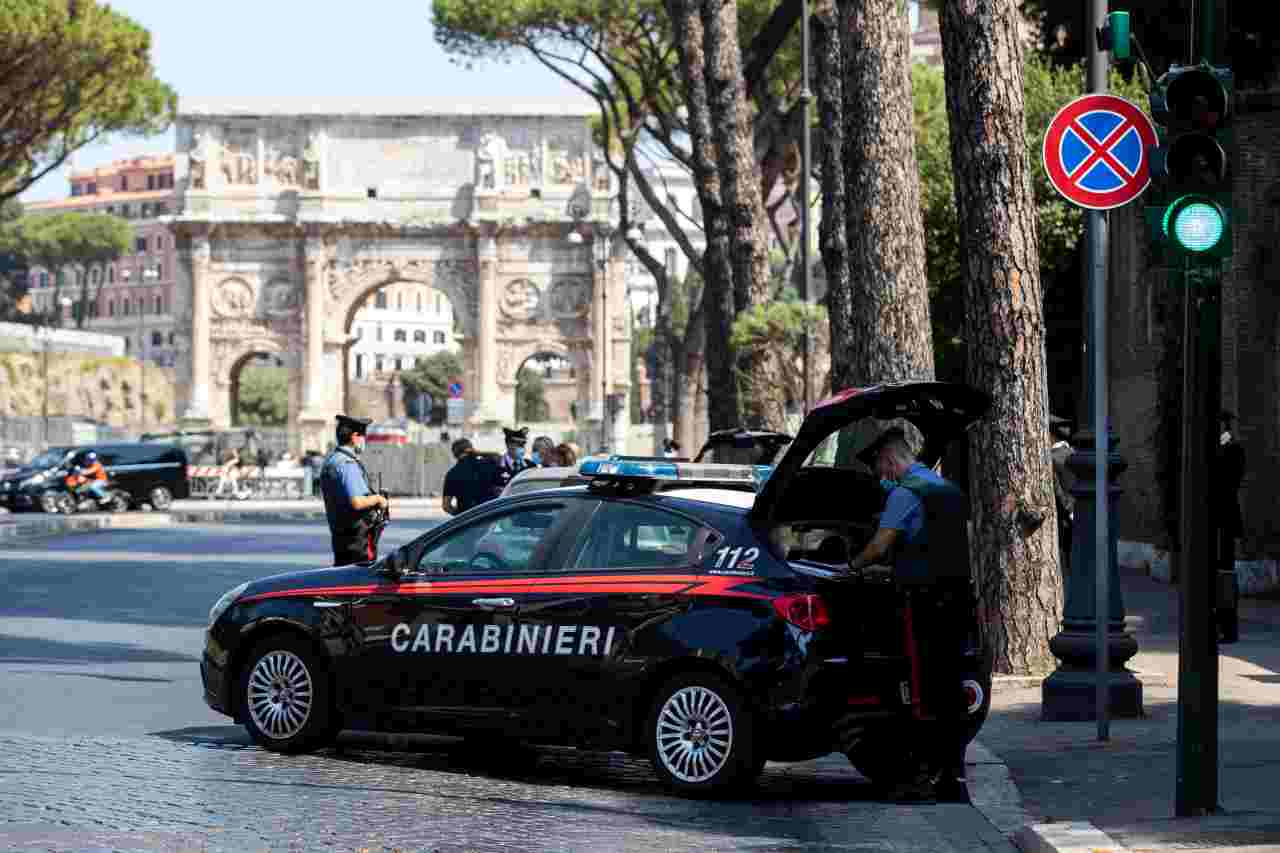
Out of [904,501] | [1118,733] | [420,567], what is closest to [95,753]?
[420,567]

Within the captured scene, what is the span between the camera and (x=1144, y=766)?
412 inches

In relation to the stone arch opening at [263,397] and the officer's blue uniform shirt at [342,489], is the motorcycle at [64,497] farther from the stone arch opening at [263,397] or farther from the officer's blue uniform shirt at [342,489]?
the stone arch opening at [263,397]

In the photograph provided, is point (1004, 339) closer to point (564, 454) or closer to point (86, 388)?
point (564, 454)

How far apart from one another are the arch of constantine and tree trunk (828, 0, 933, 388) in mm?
66667

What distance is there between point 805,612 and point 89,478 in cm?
4281

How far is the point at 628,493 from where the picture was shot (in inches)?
416

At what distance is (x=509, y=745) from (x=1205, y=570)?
182 inches

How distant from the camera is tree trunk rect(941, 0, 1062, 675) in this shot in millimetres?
14156

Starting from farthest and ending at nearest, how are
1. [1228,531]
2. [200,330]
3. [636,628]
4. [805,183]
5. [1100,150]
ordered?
[200,330] < [805,183] < [1228,531] < [1100,150] < [636,628]

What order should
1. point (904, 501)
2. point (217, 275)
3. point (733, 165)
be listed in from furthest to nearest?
point (217, 275) < point (733, 165) < point (904, 501)

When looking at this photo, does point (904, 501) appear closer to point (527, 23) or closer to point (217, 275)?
point (527, 23)

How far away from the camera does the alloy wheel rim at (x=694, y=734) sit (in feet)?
32.1

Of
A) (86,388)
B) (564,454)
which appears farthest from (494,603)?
(86,388)

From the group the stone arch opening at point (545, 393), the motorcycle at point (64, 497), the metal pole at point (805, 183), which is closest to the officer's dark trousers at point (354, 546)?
the metal pole at point (805, 183)
